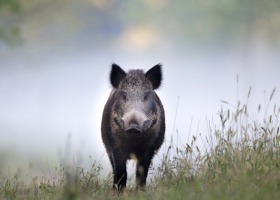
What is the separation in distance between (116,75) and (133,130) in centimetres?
115

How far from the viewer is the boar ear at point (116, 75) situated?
8383mm

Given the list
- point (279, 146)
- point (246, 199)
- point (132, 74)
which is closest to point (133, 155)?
point (132, 74)

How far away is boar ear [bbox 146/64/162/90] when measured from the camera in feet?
27.8

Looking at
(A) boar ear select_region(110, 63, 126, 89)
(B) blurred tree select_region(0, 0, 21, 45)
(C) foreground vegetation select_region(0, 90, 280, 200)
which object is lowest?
(C) foreground vegetation select_region(0, 90, 280, 200)

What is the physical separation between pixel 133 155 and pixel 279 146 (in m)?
2.04

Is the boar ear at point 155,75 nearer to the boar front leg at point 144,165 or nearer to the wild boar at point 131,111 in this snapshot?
the wild boar at point 131,111

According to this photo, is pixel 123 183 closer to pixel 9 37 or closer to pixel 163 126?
pixel 163 126

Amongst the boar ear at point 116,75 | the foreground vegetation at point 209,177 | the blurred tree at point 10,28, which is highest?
the blurred tree at point 10,28

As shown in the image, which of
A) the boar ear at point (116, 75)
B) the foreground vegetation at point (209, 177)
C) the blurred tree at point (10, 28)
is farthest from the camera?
the blurred tree at point (10, 28)

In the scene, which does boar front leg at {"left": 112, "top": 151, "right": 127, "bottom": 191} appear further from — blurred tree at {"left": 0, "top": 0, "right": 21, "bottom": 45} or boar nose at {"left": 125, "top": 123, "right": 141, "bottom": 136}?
blurred tree at {"left": 0, "top": 0, "right": 21, "bottom": 45}

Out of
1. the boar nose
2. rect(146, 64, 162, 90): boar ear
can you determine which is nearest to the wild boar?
rect(146, 64, 162, 90): boar ear

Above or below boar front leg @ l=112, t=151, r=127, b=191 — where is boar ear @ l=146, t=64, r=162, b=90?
above

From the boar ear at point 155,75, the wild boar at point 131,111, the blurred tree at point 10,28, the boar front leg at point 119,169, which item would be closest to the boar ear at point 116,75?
the wild boar at point 131,111

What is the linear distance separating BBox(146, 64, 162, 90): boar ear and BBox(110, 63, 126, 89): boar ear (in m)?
0.37
